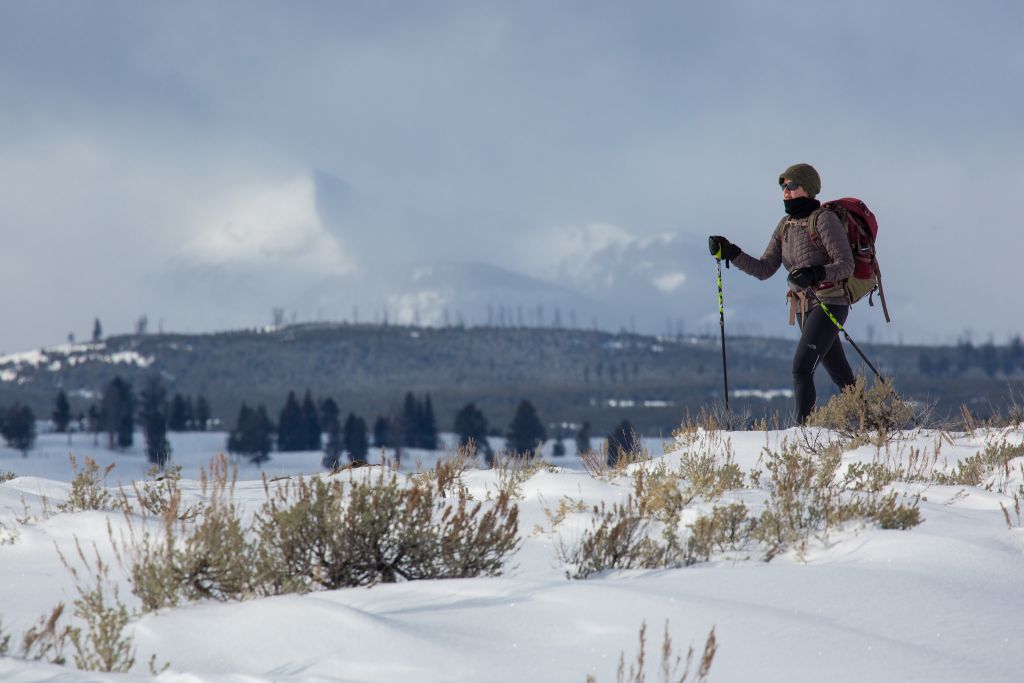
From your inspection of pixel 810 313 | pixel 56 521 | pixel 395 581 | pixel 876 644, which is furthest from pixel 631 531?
pixel 810 313

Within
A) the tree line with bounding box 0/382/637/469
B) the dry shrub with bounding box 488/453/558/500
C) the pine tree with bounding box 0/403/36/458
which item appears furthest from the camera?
the tree line with bounding box 0/382/637/469

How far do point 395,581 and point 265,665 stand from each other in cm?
108

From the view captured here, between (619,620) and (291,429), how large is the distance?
10609 centimetres

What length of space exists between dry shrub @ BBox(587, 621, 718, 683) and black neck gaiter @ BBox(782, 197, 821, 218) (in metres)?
5.22

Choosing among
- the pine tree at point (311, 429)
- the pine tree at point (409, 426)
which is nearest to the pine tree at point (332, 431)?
the pine tree at point (311, 429)

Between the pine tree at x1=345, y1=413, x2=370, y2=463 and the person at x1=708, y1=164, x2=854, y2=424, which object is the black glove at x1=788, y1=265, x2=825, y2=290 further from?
the pine tree at x1=345, y1=413, x2=370, y2=463

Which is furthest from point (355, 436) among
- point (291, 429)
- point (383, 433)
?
point (291, 429)

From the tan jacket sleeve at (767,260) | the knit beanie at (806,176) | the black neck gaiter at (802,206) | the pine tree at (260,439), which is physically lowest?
the pine tree at (260,439)

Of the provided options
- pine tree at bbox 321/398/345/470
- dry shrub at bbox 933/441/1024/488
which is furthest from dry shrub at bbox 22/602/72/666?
pine tree at bbox 321/398/345/470

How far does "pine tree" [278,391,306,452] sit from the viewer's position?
10656cm

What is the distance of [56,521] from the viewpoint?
5.53 meters

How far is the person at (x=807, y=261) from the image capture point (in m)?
7.50

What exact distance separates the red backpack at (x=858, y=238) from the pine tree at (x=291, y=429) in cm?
10243

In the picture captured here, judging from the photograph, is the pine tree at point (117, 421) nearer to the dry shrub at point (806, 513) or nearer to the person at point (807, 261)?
the person at point (807, 261)
